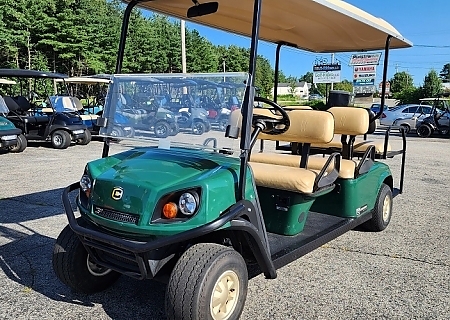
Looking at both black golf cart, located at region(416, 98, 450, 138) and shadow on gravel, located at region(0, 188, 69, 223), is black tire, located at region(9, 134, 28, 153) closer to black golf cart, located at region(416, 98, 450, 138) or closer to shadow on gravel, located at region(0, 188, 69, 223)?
shadow on gravel, located at region(0, 188, 69, 223)

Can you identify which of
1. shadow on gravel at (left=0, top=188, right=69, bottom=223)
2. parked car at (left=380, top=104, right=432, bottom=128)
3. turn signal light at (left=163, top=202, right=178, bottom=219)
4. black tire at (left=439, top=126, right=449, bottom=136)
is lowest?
shadow on gravel at (left=0, top=188, right=69, bottom=223)

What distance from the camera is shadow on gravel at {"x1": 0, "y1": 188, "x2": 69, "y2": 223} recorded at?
4.63m

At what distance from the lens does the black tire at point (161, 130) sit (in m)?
2.76

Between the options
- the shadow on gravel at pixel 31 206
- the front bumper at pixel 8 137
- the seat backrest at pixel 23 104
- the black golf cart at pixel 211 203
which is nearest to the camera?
the black golf cart at pixel 211 203

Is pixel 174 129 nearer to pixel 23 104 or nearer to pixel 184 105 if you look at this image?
pixel 184 105

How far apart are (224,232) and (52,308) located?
117 centimetres

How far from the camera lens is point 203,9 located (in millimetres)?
3137

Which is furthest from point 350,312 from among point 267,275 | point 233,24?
point 233,24

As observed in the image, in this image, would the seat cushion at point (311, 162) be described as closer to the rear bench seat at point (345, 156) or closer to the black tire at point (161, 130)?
the rear bench seat at point (345, 156)

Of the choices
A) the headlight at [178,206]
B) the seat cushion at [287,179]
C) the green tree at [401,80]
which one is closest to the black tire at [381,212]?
the seat cushion at [287,179]

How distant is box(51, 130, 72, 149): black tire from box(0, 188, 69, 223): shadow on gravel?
521cm

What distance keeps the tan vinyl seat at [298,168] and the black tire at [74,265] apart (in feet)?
3.97

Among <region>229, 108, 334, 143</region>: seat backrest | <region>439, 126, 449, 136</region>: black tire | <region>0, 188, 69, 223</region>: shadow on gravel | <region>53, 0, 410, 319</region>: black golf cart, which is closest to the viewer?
<region>53, 0, 410, 319</region>: black golf cart

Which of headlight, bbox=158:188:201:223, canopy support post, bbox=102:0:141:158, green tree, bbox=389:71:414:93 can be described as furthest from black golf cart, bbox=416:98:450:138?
green tree, bbox=389:71:414:93
